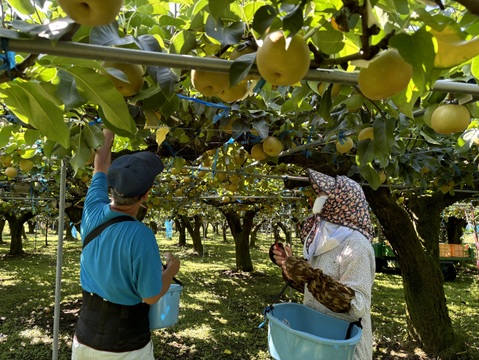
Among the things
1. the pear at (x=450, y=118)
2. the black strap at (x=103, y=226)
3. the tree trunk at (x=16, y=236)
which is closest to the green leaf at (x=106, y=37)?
the pear at (x=450, y=118)

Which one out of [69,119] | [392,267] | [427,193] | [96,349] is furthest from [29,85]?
[392,267]

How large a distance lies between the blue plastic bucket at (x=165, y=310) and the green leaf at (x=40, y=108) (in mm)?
1317

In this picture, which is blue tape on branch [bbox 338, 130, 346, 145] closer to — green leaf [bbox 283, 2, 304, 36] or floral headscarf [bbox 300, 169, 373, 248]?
floral headscarf [bbox 300, 169, 373, 248]

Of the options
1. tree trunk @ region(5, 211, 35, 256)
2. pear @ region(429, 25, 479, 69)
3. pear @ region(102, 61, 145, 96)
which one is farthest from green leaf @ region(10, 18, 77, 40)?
tree trunk @ region(5, 211, 35, 256)

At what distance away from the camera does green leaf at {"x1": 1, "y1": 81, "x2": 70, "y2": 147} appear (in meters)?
0.92

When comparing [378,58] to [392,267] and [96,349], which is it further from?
[392,267]

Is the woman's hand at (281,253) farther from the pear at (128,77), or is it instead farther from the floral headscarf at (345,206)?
the pear at (128,77)

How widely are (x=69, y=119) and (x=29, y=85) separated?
3.03ft

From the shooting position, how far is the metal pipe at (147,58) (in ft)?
2.18

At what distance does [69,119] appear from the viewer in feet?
5.85

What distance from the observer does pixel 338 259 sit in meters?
2.07

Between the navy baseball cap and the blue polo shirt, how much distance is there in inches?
5.6

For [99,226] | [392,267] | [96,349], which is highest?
[99,226]

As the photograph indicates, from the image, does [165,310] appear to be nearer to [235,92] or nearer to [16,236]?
[235,92]
